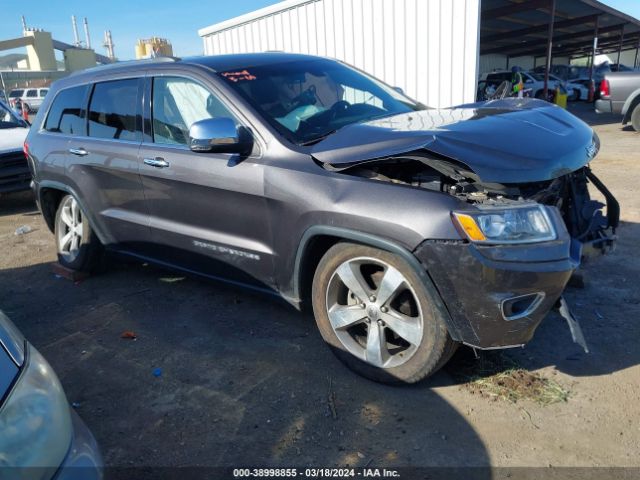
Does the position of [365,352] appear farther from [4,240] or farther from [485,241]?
[4,240]

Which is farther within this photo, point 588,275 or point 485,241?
point 588,275

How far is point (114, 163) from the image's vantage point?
4.10 m

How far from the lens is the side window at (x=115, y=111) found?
402 cm

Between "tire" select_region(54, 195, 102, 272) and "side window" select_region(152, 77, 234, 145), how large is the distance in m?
1.40

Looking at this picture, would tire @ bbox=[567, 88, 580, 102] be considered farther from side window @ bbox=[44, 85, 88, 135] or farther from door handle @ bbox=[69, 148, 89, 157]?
door handle @ bbox=[69, 148, 89, 157]

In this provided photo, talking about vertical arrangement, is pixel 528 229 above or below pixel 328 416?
above

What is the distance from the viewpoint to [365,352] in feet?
9.79

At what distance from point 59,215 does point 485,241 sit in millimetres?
4173

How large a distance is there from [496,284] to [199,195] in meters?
2.00

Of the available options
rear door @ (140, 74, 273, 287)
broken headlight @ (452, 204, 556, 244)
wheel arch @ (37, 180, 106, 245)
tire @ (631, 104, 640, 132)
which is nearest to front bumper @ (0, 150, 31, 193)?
wheel arch @ (37, 180, 106, 245)

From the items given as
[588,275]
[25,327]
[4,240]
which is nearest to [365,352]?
[588,275]

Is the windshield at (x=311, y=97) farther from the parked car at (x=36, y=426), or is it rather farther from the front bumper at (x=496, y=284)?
the parked car at (x=36, y=426)

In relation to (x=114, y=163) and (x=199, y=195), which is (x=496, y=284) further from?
(x=114, y=163)

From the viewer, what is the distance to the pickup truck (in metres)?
12.2
